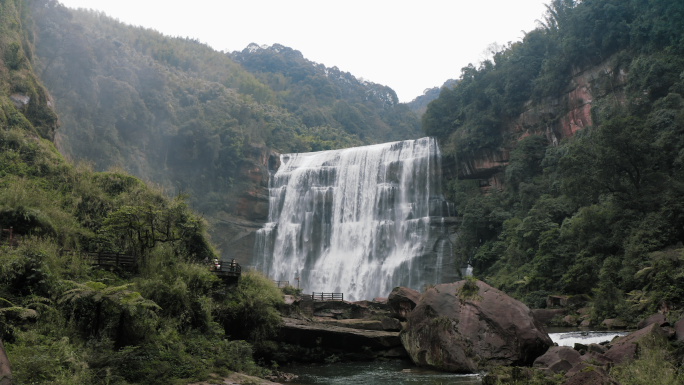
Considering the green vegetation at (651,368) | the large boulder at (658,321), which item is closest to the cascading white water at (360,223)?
the large boulder at (658,321)

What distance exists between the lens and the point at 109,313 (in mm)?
12648

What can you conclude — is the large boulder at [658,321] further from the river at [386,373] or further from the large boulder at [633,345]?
the river at [386,373]

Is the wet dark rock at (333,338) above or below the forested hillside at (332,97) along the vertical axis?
below

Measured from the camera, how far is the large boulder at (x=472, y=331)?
1472 cm

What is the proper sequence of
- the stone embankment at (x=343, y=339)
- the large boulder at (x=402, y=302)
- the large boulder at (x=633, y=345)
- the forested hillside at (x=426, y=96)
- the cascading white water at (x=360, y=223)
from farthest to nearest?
the forested hillside at (x=426, y=96)
the cascading white water at (x=360, y=223)
the large boulder at (x=402, y=302)
the stone embankment at (x=343, y=339)
the large boulder at (x=633, y=345)

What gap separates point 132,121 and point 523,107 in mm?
39400

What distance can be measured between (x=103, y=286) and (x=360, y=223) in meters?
34.8

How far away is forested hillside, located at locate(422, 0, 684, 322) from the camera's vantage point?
2338 cm

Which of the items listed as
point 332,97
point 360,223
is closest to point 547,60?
point 360,223

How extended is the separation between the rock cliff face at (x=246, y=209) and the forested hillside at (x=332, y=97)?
1187 inches

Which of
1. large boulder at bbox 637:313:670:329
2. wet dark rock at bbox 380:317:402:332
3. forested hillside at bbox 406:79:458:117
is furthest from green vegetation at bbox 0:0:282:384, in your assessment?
forested hillside at bbox 406:79:458:117

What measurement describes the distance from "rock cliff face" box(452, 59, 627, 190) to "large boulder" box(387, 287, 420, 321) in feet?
79.1

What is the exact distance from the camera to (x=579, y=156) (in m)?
27.6

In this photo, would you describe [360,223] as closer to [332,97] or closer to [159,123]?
[159,123]
